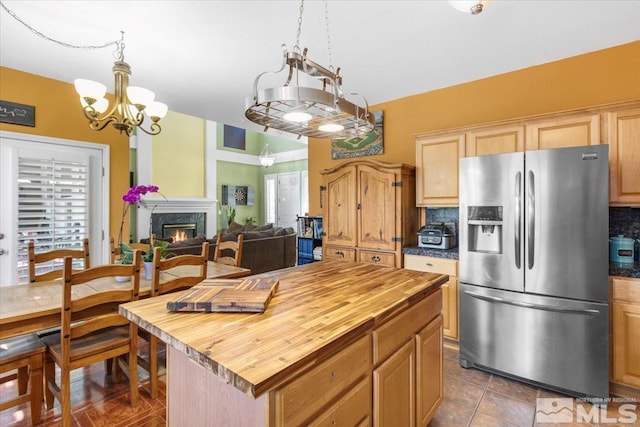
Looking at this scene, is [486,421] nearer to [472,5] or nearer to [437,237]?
[437,237]

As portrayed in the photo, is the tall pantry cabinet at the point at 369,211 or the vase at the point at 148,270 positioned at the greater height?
the tall pantry cabinet at the point at 369,211

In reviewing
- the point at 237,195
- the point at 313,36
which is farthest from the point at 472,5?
the point at 237,195

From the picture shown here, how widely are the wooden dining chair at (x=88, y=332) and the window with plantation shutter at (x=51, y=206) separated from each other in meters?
1.58

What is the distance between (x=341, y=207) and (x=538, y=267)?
6.45 feet

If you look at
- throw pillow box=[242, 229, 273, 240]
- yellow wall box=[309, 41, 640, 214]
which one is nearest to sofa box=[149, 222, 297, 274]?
throw pillow box=[242, 229, 273, 240]

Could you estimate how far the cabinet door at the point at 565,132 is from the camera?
2.39 metres

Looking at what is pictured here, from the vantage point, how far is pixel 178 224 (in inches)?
307

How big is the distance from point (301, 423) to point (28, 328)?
170 centimetres

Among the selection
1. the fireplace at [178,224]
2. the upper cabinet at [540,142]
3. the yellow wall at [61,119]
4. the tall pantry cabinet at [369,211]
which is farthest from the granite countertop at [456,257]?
the fireplace at [178,224]

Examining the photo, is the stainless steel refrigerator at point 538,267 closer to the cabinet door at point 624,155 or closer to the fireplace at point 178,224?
the cabinet door at point 624,155

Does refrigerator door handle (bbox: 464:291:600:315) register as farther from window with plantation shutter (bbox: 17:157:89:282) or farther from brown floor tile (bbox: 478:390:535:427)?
window with plantation shutter (bbox: 17:157:89:282)

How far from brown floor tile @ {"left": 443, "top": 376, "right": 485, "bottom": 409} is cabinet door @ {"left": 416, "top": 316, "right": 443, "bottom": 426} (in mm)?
452

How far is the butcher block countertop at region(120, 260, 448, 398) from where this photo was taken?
91 cm

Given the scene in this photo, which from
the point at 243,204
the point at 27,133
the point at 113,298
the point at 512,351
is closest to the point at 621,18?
the point at 512,351
